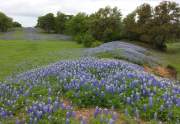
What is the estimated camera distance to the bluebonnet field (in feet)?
25.6

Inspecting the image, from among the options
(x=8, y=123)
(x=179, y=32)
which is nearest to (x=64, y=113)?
(x=8, y=123)

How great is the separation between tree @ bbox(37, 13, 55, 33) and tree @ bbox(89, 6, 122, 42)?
37.5m

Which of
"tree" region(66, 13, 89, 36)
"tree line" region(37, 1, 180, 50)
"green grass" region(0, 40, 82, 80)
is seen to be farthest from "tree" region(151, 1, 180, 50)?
"tree" region(66, 13, 89, 36)

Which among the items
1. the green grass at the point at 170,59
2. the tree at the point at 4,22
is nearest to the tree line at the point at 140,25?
the green grass at the point at 170,59

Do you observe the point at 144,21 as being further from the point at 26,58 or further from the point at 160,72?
the point at 160,72

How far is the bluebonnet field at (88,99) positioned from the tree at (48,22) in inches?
3201

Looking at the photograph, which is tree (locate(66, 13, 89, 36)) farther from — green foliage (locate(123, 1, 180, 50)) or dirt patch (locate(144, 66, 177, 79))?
dirt patch (locate(144, 66, 177, 79))

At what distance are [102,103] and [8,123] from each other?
2.26 metres

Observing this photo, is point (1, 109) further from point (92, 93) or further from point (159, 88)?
point (159, 88)

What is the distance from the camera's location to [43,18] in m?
91.3

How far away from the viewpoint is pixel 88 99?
8953mm

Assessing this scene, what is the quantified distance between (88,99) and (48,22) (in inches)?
3334

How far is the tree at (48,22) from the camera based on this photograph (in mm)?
91312

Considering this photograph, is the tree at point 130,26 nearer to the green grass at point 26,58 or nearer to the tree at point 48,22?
the green grass at point 26,58
